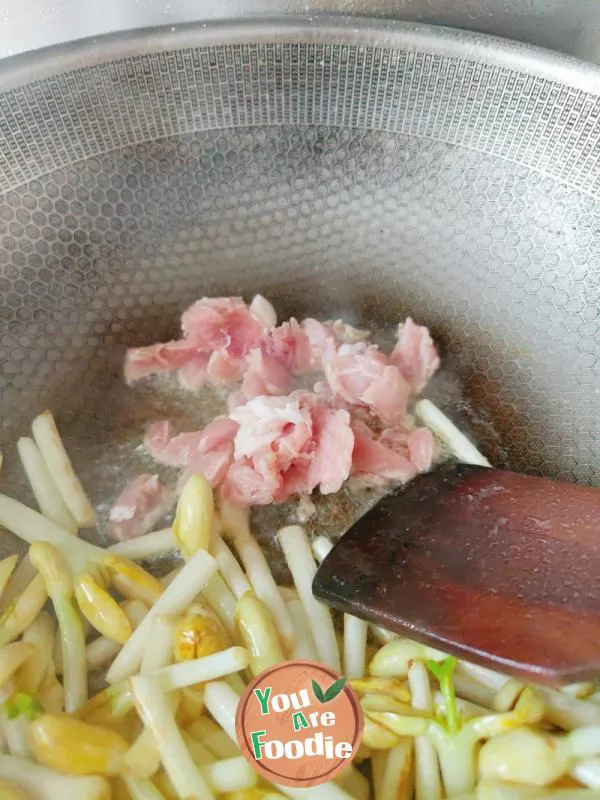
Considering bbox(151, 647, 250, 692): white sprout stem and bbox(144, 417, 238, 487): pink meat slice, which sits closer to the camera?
bbox(151, 647, 250, 692): white sprout stem

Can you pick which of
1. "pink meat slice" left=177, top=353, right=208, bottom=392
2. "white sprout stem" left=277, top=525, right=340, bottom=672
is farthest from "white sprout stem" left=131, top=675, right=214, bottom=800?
"pink meat slice" left=177, top=353, right=208, bottom=392

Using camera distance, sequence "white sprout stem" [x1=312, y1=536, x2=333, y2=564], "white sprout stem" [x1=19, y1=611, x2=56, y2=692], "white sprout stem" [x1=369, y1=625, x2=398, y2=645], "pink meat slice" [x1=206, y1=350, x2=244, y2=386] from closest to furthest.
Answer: "white sprout stem" [x1=19, y1=611, x2=56, y2=692]
"white sprout stem" [x1=369, y1=625, x2=398, y2=645]
"white sprout stem" [x1=312, y1=536, x2=333, y2=564]
"pink meat slice" [x1=206, y1=350, x2=244, y2=386]

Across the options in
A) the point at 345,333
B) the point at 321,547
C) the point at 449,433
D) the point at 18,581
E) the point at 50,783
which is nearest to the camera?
the point at 50,783

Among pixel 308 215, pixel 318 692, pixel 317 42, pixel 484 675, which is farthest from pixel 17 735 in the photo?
pixel 317 42

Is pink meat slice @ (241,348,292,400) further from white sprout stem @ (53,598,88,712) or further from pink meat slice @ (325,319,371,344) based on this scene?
white sprout stem @ (53,598,88,712)

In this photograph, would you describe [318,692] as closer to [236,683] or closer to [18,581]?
[236,683]
